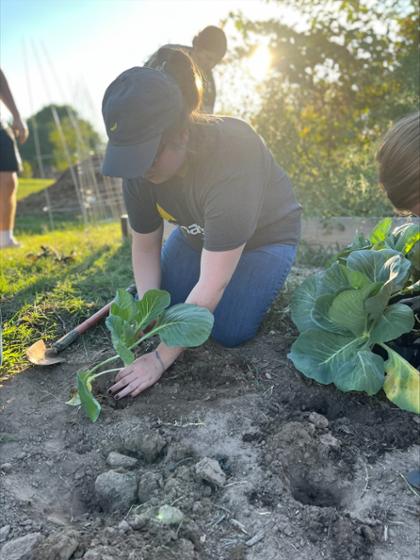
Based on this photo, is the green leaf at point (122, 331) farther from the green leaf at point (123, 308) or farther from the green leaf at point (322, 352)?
the green leaf at point (322, 352)

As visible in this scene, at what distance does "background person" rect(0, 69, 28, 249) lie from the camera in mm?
4172

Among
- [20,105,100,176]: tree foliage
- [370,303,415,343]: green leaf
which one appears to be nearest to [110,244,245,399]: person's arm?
[370,303,415,343]: green leaf

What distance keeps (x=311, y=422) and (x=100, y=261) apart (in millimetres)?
2476

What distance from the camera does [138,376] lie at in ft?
6.61

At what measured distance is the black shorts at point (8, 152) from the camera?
413 centimetres

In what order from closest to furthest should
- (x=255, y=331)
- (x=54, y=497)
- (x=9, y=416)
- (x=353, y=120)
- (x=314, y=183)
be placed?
A: (x=54, y=497) < (x=9, y=416) < (x=255, y=331) < (x=314, y=183) < (x=353, y=120)

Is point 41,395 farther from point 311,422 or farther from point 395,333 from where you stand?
point 395,333

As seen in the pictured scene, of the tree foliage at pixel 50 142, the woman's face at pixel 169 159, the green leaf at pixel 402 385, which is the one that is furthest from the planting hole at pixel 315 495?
the tree foliage at pixel 50 142

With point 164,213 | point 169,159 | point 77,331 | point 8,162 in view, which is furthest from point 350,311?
point 8,162

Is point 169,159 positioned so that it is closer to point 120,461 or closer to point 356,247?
point 356,247

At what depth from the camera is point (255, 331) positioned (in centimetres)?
247

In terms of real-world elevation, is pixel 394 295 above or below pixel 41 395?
above

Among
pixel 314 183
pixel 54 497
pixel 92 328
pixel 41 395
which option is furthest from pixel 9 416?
pixel 314 183

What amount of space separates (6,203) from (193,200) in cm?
265
